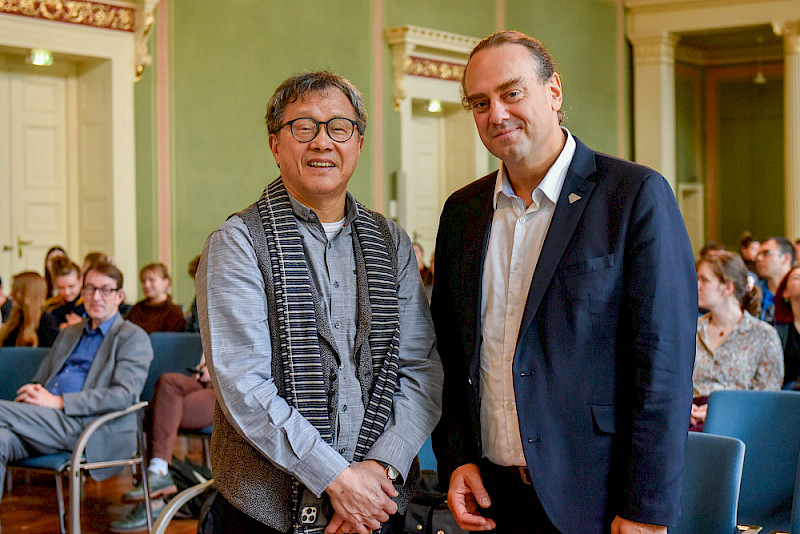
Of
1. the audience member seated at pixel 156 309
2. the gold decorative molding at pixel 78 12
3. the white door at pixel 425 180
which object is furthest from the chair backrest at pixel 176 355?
the white door at pixel 425 180

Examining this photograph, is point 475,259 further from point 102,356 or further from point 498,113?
point 102,356

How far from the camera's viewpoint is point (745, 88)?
15.5 metres

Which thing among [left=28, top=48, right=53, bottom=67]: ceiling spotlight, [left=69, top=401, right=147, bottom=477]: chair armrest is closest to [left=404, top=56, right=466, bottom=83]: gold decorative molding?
[left=28, top=48, right=53, bottom=67]: ceiling spotlight

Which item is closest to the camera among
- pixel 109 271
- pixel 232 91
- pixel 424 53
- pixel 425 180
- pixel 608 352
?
pixel 608 352

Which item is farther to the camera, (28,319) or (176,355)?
(28,319)

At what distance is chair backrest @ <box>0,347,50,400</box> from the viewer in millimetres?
4531

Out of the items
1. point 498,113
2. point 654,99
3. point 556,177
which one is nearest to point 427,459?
point 556,177

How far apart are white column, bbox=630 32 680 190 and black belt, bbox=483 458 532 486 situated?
11452 mm

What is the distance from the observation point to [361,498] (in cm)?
184

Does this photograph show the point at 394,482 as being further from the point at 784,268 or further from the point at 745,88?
the point at 745,88

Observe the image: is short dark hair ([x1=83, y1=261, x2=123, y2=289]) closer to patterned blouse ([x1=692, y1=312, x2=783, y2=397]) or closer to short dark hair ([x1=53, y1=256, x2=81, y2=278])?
short dark hair ([x1=53, y1=256, x2=81, y2=278])

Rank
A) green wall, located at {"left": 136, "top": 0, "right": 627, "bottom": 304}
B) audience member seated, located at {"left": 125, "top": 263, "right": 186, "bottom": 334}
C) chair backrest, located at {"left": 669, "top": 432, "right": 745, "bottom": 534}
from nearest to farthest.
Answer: chair backrest, located at {"left": 669, "top": 432, "right": 745, "bottom": 534} < audience member seated, located at {"left": 125, "top": 263, "right": 186, "bottom": 334} < green wall, located at {"left": 136, "top": 0, "right": 627, "bottom": 304}

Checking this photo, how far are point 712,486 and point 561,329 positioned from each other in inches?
38.9

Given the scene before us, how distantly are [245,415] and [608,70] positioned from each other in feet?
38.4
